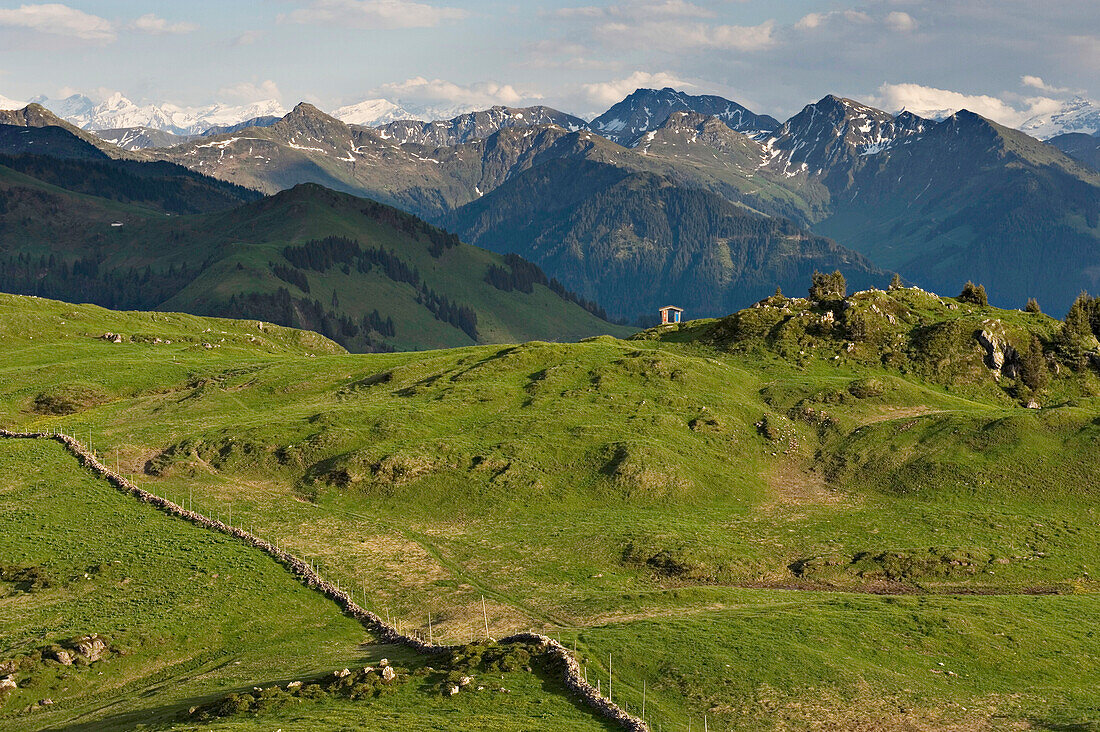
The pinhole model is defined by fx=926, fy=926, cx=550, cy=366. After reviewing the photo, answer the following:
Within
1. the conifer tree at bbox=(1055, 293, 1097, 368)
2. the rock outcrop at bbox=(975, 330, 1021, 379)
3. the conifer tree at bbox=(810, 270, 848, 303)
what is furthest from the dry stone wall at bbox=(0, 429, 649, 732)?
the conifer tree at bbox=(1055, 293, 1097, 368)

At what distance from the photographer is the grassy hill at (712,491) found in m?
61.8

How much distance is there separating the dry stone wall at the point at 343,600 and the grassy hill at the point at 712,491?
2546mm

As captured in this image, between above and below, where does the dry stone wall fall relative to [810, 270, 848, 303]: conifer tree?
below

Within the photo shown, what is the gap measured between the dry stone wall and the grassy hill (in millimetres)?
2546

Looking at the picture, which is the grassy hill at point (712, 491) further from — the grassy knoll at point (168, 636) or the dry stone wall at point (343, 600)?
the grassy knoll at point (168, 636)

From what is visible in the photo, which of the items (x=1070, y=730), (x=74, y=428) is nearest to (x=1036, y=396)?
(x=1070, y=730)

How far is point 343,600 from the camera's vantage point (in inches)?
3004

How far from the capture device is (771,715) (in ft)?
177

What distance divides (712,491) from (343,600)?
47.2 m

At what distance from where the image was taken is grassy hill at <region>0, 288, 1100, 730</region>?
61781mm

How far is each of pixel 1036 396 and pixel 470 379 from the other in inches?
3285

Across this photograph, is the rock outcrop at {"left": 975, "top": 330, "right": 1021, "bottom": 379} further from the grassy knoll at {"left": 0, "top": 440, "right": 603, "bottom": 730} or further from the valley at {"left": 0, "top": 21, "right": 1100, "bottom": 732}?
the grassy knoll at {"left": 0, "top": 440, "right": 603, "bottom": 730}

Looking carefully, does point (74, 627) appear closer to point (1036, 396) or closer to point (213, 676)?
point (213, 676)

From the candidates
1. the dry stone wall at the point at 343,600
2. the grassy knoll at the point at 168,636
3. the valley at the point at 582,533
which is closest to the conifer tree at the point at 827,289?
the valley at the point at 582,533
